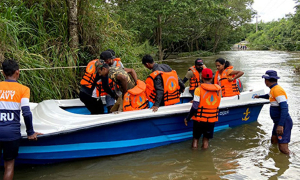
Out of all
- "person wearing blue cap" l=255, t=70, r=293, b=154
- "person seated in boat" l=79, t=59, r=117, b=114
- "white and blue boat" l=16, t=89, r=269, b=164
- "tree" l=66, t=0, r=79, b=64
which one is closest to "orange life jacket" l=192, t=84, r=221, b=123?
"white and blue boat" l=16, t=89, r=269, b=164

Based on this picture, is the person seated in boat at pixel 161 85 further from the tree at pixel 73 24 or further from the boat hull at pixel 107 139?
the tree at pixel 73 24

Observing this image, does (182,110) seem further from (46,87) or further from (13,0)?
(13,0)

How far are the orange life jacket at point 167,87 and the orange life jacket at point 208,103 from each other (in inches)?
24.4

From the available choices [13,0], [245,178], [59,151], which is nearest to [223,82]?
[245,178]

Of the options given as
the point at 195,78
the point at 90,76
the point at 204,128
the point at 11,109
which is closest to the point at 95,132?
the point at 90,76

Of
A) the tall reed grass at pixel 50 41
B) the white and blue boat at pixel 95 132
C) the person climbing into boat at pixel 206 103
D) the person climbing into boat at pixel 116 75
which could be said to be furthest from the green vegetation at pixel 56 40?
the person climbing into boat at pixel 206 103

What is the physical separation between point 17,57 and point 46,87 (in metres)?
0.72

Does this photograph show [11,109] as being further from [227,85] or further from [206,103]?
[227,85]

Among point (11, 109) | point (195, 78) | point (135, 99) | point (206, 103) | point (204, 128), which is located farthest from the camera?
point (195, 78)

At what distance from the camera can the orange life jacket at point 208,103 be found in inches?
161

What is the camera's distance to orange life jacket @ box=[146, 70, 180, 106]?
449 cm

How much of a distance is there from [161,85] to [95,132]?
1280mm

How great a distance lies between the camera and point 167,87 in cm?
458

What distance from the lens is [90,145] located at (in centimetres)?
392
